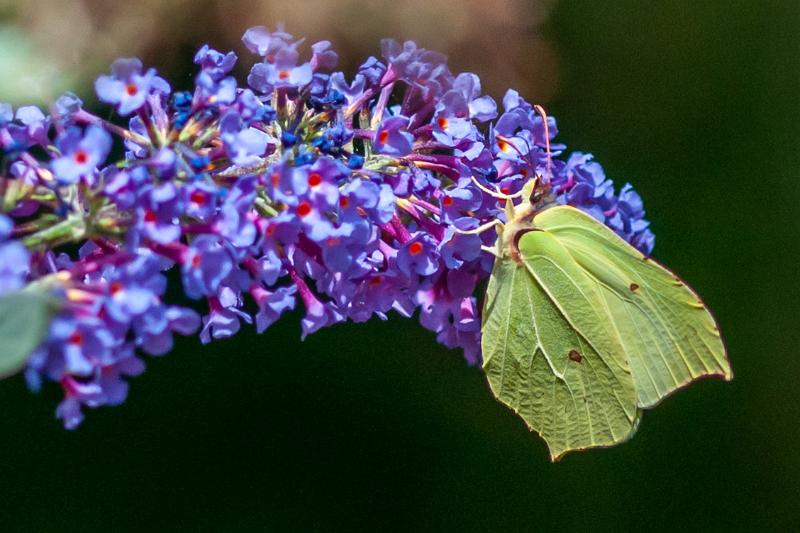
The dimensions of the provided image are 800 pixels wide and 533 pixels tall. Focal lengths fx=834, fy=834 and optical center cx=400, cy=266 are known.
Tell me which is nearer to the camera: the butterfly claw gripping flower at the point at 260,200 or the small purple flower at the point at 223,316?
the butterfly claw gripping flower at the point at 260,200

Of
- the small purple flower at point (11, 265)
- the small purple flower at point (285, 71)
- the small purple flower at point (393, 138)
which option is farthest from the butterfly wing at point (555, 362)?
the small purple flower at point (11, 265)

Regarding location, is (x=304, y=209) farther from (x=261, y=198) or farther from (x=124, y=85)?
(x=124, y=85)

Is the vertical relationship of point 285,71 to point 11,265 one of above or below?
above

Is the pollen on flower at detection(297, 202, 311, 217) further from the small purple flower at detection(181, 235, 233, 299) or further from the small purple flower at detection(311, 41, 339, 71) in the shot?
the small purple flower at detection(311, 41, 339, 71)

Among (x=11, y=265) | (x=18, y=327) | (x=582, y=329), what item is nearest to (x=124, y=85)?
(x=11, y=265)

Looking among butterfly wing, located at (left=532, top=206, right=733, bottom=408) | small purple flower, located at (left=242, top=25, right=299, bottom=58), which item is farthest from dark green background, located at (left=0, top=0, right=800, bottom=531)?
small purple flower, located at (left=242, top=25, right=299, bottom=58)

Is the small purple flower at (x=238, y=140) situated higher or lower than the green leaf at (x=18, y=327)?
higher

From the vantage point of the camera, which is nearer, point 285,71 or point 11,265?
point 11,265

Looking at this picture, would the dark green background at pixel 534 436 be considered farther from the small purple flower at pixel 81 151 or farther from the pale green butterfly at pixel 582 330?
the small purple flower at pixel 81 151
